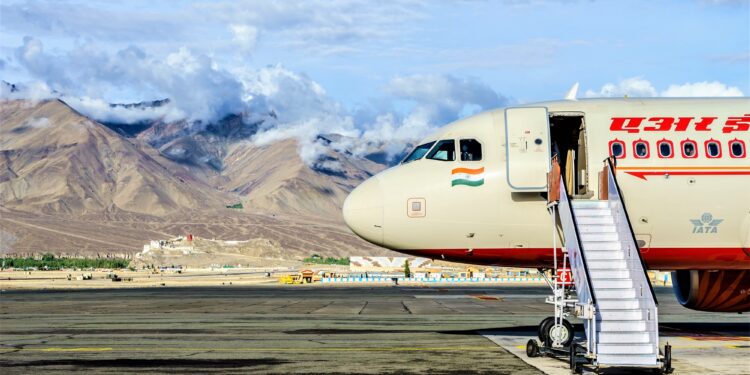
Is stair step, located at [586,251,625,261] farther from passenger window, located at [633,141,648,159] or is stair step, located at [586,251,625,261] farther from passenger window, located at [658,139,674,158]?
passenger window, located at [658,139,674,158]

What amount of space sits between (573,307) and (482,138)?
228 inches

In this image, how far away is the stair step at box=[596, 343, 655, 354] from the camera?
21750 mm

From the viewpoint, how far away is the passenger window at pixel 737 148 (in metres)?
27.1

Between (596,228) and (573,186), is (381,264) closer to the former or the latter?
(573,186)

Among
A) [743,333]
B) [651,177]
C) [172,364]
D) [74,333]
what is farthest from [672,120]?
[74,333]

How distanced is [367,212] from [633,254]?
777 centimetres

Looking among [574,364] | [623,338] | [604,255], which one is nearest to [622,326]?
[623,338]

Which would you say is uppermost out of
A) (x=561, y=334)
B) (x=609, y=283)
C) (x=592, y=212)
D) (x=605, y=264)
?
(x=592, y=212)

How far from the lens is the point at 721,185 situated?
88.3 ft

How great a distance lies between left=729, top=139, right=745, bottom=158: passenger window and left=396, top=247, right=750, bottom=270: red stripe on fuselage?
265 centimetres

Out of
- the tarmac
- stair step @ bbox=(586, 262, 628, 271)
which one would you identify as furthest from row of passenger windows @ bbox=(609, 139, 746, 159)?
the tarmac

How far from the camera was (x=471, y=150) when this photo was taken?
91.6 feet

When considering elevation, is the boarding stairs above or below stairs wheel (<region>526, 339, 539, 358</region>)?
above

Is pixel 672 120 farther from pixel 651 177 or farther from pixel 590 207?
pixel 590 207
